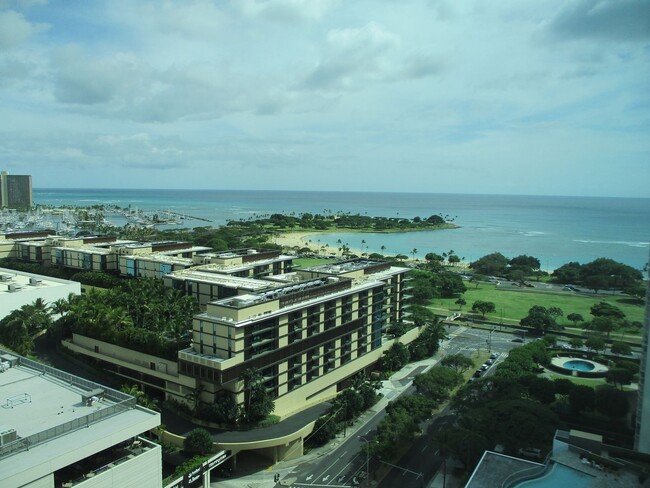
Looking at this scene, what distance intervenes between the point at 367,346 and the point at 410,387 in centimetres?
565

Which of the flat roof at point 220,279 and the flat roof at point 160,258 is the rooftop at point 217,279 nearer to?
the flat roof at point 220,279

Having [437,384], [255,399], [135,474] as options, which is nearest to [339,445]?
[255,399]

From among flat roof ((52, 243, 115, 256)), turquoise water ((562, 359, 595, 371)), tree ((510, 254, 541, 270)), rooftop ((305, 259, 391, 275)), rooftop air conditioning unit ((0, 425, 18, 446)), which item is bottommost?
turquoise water ((562, 359, 595, 371))

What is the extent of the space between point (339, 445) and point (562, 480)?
1705 cm

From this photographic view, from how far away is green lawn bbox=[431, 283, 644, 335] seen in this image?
7706 centimetres

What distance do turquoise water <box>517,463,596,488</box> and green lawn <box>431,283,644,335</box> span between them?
167 feet

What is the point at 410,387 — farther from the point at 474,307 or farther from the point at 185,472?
the point at 474,307

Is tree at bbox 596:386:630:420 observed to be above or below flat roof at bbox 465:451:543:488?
below

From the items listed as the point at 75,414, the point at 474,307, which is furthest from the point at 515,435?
the point at 474,307

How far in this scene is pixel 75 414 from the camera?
77.0ft

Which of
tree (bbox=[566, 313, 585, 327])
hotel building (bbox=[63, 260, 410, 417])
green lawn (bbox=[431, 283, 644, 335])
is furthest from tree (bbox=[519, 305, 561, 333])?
hotel building (bbox=[63, 260, 410, 417])

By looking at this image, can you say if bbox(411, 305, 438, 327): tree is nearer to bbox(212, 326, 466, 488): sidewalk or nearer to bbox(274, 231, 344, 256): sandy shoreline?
bbox(212, 326, 466, 488): sidewalk

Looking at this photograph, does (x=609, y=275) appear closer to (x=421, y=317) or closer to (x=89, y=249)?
(x=421, y=317)

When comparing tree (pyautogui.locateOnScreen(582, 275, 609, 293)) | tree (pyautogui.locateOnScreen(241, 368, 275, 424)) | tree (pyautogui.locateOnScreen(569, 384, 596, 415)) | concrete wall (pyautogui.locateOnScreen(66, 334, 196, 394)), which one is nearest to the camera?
tree (pyautogui.locateOnScreen(241, 368, 275, 424))
